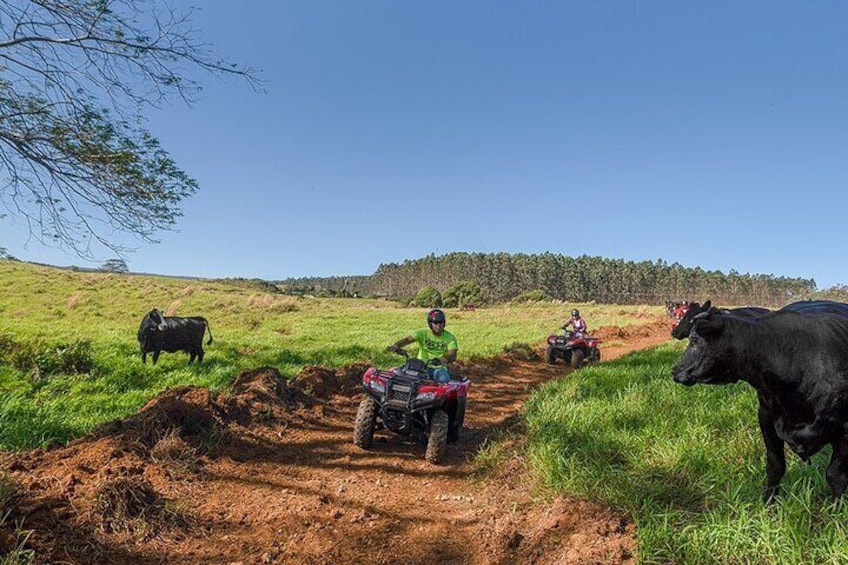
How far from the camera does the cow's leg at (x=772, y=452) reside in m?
3.17

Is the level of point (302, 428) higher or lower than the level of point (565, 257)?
lower

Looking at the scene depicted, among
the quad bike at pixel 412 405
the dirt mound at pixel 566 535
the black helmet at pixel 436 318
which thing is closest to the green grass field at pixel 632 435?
the dirt mound at pixel 566 535

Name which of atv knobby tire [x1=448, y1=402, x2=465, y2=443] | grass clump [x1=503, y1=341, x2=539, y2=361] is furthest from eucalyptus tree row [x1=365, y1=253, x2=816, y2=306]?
atv knobby tire [x1=448, y1=402, x2=465, y2=443]

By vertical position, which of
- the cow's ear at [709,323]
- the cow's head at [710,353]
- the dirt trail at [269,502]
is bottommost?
the dirt trail at [269,502]

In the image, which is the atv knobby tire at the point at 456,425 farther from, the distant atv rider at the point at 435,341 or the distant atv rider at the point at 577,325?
the distant atv rider at the point at 577,325

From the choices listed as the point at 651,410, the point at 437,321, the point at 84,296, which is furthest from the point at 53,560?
the point at 84,296

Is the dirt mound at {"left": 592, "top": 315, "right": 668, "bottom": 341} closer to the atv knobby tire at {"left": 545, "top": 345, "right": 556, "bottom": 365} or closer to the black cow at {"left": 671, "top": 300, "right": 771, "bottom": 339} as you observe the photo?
the atv knobby tire at {"left": 545, "top": 345, "right": 556, "bottom": 365}

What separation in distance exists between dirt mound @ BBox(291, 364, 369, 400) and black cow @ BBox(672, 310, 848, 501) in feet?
21.1

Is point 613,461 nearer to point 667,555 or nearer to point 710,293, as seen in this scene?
point 667,555

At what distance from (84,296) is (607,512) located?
112ft

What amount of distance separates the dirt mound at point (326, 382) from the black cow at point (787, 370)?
6444mm

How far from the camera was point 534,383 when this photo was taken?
11438 mm

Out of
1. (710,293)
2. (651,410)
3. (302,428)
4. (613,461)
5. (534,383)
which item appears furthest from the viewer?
(710,293)

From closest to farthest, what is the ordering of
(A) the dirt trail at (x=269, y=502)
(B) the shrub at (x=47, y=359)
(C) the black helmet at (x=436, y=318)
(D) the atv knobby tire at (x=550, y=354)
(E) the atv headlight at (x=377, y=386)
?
(A) the dirt trail at (x=269, y=502)
(E) the atv headlight at (x=377, y=386)
(C) the black helmet at (x=436, y=318)
(B) the shrub at (x=47, y=359)
(D) the atv knobby tire at (x=550, y=354)
